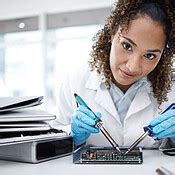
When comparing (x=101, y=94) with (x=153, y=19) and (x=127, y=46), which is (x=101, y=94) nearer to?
(x=127, y=46)

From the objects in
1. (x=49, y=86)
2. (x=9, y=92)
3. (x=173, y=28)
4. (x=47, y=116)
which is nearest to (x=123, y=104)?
(x=173, y=28)

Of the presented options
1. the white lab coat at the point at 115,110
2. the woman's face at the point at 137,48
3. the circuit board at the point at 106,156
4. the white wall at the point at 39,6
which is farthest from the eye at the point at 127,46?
A: the white wall at the point at 39,6

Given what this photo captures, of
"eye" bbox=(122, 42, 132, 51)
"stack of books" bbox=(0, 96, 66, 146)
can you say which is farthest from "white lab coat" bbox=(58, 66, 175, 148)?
"stack of books" bbox=(0, 96, 66, 146)

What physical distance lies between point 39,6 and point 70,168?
4234 millimetres

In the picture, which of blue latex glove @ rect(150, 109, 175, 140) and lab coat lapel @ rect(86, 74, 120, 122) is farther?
lab coat lapel @ rect(86, 74, 120, 122)

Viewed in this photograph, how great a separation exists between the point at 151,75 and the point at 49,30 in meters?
3.74

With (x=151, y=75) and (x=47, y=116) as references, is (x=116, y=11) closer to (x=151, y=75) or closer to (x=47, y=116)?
(x=151, y=75)

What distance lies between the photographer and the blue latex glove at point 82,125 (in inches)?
39.2

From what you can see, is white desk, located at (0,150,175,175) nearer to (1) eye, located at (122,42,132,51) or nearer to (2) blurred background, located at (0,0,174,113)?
(1) eye, located at (122,42,132,51)

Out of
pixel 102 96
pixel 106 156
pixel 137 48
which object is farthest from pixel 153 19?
pixel 106 156

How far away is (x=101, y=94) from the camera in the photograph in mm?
1259

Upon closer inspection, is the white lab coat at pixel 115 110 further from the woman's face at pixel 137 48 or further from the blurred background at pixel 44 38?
the blurred background at pixel 44 38

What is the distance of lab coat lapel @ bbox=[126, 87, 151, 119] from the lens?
120cm

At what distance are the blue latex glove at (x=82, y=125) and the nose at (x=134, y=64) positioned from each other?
0.72ft
